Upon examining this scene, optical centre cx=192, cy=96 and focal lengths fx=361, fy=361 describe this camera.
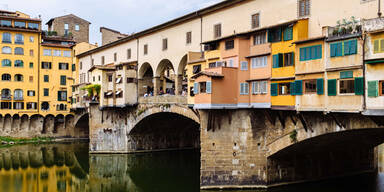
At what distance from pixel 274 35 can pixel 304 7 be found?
230 cm

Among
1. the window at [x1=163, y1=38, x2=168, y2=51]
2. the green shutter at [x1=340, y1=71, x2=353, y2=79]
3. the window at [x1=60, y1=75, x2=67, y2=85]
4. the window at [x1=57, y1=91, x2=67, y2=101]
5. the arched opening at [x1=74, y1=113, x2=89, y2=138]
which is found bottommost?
the arched opening at [x1=74, y1=113, x2=89, y2=138]

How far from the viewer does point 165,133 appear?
43.9 metres

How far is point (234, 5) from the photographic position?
1005 inches

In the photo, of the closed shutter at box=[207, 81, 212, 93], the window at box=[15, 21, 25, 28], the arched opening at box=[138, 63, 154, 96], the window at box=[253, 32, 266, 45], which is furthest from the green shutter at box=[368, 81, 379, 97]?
the window at box=[15, 21, 25, 28]

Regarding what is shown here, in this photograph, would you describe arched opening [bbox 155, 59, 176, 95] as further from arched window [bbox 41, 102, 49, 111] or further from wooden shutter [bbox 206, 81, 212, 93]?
arched window [bbox 41, 102, 49, 111]

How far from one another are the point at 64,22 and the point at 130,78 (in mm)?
31111

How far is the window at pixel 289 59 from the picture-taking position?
20.2 m

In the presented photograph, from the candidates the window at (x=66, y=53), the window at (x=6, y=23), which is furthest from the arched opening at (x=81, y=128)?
the window at (x=6, y=23)

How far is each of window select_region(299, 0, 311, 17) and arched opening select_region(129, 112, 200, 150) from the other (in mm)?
20730

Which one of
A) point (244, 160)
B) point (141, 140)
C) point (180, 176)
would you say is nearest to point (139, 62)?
point (141, 140)

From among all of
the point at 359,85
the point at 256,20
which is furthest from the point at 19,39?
the point at 359,85

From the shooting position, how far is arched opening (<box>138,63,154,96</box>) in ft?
128

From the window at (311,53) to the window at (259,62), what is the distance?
2.87 m

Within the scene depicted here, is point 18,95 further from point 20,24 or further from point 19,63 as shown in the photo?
point 20,24
